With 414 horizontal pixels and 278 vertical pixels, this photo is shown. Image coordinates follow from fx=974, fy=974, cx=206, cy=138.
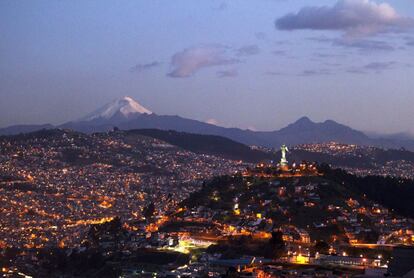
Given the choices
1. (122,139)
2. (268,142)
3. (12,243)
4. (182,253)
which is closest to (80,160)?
(122,139)

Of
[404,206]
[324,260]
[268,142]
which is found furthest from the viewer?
[268,142]

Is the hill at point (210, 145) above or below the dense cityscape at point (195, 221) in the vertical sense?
above

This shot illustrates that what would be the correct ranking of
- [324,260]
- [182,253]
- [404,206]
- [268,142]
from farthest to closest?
[268,142] → [404,206] → [182,253] → [324,260]

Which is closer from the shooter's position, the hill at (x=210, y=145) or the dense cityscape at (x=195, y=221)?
the dense cityscape at (x=195, y=221)

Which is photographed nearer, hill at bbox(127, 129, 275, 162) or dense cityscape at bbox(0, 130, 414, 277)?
dense cityscape at bbox(0, 130, 414, 277)

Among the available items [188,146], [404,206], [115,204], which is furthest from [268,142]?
[404,206]

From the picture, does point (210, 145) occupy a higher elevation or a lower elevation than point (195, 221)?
higher

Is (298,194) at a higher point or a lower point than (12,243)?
higher

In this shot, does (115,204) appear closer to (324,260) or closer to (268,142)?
(324,260)

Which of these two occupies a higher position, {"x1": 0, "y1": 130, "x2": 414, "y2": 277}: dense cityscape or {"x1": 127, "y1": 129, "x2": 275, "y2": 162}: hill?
{"x1": 127, "y1": 129, "x2": 275, "y2": 162}: hill

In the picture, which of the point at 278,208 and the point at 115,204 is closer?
the point at 278,208

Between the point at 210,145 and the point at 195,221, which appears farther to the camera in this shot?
the point at 210,145
